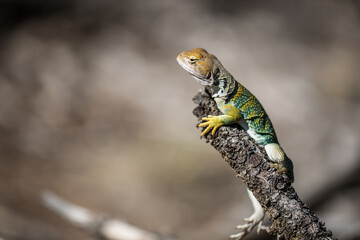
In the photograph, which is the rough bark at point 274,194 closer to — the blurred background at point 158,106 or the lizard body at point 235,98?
the lizard body at point 235,98

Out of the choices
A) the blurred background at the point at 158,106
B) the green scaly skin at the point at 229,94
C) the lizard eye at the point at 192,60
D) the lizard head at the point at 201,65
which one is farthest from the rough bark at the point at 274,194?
the blurred background at the point at 158,106

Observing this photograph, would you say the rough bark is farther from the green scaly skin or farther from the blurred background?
the blurred background

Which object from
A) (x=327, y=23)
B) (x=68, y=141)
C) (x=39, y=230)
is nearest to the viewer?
(x=39, y=230)

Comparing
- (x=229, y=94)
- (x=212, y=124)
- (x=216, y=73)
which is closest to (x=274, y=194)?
(x=212, y=124)

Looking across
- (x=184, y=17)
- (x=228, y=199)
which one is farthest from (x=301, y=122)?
(x=184, y=17)

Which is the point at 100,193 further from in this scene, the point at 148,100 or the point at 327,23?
the point at 327,23

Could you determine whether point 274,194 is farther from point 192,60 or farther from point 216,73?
point 192,60
